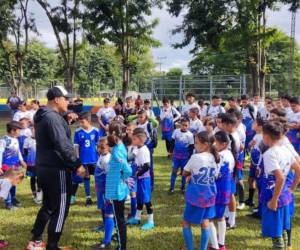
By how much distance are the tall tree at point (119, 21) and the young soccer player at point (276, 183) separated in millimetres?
17508

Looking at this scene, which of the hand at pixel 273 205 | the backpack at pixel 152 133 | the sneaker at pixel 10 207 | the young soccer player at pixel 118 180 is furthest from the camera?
the backpack at pixel 152 133

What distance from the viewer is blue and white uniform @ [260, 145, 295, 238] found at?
163 inches

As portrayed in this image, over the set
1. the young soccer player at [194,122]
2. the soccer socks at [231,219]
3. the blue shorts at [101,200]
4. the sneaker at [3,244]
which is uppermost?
the young soccer player at [194,122]

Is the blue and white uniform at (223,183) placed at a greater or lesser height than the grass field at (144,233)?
greater

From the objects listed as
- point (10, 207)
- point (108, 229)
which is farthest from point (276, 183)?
point (10, 207)

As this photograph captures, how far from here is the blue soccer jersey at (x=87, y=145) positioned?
7297 millimetres

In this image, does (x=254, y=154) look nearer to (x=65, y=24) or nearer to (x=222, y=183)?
(x=222, y=183)

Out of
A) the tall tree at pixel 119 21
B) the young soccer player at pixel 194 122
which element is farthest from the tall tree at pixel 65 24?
the young soccer player at pixel 194 122

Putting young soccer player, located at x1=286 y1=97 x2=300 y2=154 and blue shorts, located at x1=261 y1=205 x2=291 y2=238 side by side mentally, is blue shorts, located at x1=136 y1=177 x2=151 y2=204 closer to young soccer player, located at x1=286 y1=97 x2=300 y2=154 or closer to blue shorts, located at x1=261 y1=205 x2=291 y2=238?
blue shorts, located at x1=261 y1=205 x2=291 y2=238

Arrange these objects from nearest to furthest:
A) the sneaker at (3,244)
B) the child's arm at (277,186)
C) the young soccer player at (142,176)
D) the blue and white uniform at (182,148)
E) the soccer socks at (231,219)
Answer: the child's arm at (277,186)
the sneaker at (3,244)
the young soccer player at (142,176)
the soccer socks at (231,219)
the blue and white uniform at (182,148)

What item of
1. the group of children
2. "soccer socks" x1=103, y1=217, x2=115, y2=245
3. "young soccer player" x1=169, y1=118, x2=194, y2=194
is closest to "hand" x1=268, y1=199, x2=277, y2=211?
the group of children

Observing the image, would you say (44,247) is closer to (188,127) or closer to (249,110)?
(188,127)

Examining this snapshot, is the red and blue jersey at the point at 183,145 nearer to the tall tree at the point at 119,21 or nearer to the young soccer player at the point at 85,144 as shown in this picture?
the young soccer player at the point at 85,144

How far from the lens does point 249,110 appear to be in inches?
446
